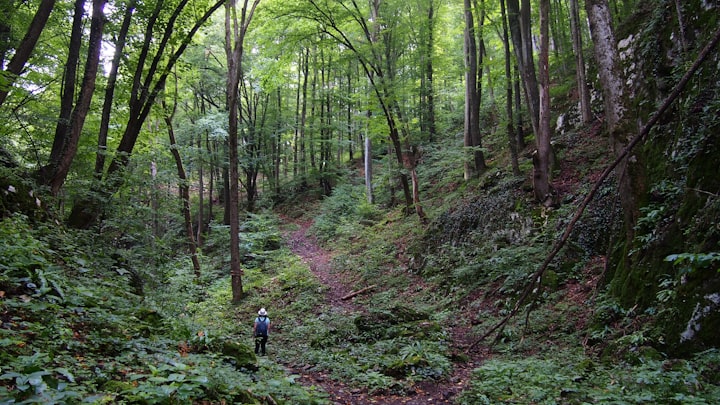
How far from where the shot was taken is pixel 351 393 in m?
6.00

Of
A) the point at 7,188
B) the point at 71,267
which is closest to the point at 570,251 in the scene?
the point at 71,267

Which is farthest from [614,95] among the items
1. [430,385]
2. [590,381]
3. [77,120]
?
[77,120]

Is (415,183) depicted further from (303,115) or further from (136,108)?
(303,115)

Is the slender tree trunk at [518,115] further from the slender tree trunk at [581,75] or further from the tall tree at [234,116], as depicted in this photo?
the tall tree at [234,116]

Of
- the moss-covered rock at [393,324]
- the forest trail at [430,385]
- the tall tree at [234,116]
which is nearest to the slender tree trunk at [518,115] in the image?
the moss-covered rock at [393,324]

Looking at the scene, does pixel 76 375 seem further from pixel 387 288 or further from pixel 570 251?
pixel 387 288

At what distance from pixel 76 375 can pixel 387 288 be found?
1058cm

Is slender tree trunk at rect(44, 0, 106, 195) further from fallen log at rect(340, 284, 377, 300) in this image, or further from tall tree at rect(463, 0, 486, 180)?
tall tree at rect(463, 0, 486, 180)

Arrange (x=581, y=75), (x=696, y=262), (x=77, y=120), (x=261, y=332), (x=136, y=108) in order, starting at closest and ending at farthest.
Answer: (x=696, y=262) < (x=77, y=120) < (x=261, y=332) < (x=136, y=108) < (x=581, y=75)

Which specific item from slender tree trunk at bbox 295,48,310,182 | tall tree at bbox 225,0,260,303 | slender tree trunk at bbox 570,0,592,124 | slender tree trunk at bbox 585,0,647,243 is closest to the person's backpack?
tall tree at bbox 225,0,260,303

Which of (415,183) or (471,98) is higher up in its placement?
(471,98)

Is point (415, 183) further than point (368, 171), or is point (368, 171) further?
point (368, 171)

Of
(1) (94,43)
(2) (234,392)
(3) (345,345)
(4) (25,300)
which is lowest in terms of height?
(3) (345,345)

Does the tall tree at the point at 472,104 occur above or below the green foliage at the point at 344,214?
above
